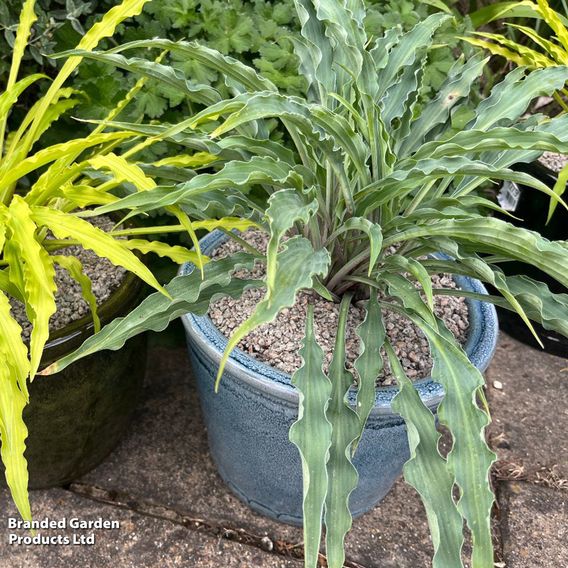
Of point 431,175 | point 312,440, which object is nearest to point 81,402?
point 312,440

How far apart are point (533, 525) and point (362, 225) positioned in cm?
94

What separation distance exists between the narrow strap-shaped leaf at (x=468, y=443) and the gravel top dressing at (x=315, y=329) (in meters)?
0.21

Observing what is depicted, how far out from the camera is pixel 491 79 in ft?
6.38

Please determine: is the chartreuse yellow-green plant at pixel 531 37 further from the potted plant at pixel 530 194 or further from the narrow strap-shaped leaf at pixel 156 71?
the narrow strap-shaped leaf at pixel 156 71

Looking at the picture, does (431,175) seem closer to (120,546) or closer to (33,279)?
(33,279)

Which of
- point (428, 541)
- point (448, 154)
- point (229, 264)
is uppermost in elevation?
point (448, 154)

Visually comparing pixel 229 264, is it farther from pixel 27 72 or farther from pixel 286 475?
pixel 27 72

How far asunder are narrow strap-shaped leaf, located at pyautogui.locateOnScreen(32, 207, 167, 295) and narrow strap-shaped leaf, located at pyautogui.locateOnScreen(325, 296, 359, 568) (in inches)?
13.4

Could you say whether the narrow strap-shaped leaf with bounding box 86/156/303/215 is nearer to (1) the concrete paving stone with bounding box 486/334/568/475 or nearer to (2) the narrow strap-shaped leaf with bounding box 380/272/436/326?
(2) the narrow strap-shaped leaf with bounding box 380/272/436/326

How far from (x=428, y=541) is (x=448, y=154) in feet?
2.92

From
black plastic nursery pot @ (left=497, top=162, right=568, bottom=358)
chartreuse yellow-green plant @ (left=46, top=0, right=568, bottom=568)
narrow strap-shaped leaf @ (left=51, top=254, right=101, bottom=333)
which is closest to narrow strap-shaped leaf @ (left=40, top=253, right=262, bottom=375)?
chartreuse yellow-green plant @ (left=46, top=0, right=568, bottom=568)

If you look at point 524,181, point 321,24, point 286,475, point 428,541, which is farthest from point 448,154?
point 428,541

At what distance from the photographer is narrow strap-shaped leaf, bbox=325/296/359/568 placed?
958 millimetres

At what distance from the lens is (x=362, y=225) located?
1.03 m
